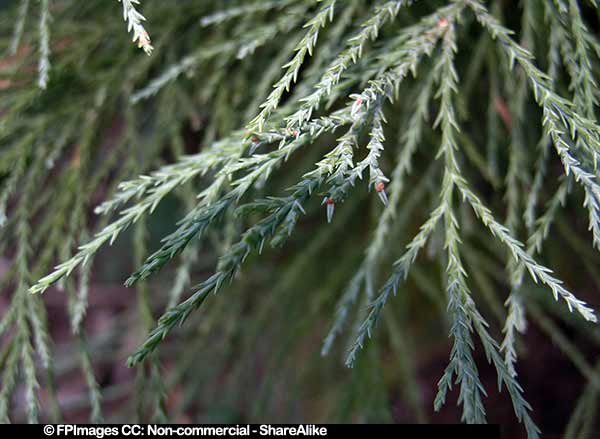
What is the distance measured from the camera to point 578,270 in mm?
1660

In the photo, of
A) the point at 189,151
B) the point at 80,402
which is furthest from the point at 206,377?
the point at 189,151

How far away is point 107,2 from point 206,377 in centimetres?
111

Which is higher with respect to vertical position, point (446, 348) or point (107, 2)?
point (107, 2)

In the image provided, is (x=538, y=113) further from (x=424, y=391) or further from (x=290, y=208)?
(x=424, y=391)

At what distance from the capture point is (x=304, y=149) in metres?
1.73

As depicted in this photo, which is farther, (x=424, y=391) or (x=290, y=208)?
(x=424, y=391)

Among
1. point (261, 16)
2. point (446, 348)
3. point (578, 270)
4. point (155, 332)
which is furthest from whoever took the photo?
point (446, 348)

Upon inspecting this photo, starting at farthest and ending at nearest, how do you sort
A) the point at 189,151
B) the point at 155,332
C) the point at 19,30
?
the point at 189,151 → the point at 19,30 → the point at 155,332

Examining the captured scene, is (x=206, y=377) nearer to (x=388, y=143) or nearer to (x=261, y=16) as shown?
(x=388, y=143)

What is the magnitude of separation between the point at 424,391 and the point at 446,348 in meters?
0.21

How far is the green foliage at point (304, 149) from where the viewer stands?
76cm

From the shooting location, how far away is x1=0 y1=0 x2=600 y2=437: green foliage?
0.76 meters

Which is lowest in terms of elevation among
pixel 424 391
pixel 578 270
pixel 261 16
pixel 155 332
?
pixel 424 391

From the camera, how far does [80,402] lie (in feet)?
5.61
